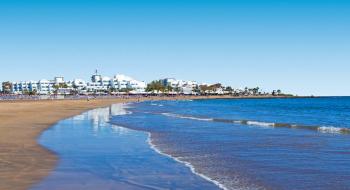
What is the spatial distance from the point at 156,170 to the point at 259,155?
4.32 meters

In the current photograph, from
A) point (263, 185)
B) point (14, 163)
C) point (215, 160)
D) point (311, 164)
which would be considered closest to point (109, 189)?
point (263, 185)

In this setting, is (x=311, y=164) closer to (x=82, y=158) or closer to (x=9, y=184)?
(x=82, y=158)

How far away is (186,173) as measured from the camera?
11078mm

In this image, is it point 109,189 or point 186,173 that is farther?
point 186,173

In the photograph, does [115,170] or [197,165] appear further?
[197,165]

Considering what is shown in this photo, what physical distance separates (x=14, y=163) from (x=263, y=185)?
19.7 ft

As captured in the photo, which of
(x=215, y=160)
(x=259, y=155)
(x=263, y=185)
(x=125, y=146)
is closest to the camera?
(x=263, y=185)

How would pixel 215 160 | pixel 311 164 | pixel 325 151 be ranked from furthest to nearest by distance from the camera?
pixel 325 151 → pixel 215 160 → pixel 311 164

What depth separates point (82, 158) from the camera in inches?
529

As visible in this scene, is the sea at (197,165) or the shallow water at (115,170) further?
the sea at (197,165)

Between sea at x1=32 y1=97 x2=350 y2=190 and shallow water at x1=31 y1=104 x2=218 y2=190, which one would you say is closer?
shallow water at x1=31 y1=104 x2=218 y2=190

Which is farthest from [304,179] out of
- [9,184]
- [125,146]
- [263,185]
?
[125,146]

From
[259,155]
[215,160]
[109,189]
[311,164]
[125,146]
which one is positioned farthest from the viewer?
[125,146]

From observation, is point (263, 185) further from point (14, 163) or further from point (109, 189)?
point (14, 163)
